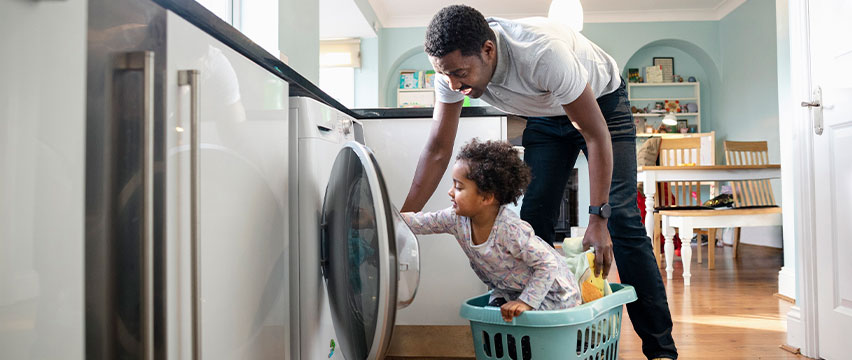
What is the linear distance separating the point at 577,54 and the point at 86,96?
1134mm

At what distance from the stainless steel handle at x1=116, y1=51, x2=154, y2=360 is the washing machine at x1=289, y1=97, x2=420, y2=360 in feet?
1.38

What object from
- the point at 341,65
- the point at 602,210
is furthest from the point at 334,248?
the point at 341,65

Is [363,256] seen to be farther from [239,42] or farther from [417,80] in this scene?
[417,80]

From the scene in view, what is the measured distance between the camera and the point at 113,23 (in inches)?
26.6

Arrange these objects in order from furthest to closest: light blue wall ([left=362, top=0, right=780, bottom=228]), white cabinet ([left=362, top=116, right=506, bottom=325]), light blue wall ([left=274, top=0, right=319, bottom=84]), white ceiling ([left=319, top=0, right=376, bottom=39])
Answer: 1. light blue wall ([left=362, top=0, right=780, bottom=228])
2. white ceiling ([left=319, top=0, right=376, bottom=39])
3. light blue wall ([left=274, top=0, right=319, bottom=84])
4. white cabinet ([left=362, top=116, right=506, bottom=325])

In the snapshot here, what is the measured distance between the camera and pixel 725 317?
2.60 meters

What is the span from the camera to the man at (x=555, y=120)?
1.24 metres

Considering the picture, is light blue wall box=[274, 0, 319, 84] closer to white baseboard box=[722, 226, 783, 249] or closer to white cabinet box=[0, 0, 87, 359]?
white cabinet box=[0, 0, 87, 359]

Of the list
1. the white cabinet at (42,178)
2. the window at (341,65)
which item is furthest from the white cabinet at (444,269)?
the window at (341,65)

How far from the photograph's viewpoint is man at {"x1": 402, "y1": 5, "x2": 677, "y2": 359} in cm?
124

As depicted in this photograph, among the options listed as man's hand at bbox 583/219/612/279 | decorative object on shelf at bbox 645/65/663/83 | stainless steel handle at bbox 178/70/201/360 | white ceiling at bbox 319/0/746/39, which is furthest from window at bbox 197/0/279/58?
decorative object on shelf at bbox 645/65/663/83

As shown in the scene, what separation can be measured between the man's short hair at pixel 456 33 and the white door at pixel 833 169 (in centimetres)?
133

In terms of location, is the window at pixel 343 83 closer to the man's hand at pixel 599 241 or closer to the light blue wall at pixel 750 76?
the light blue wall at pixel 750 76

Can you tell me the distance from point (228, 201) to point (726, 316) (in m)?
2.52
